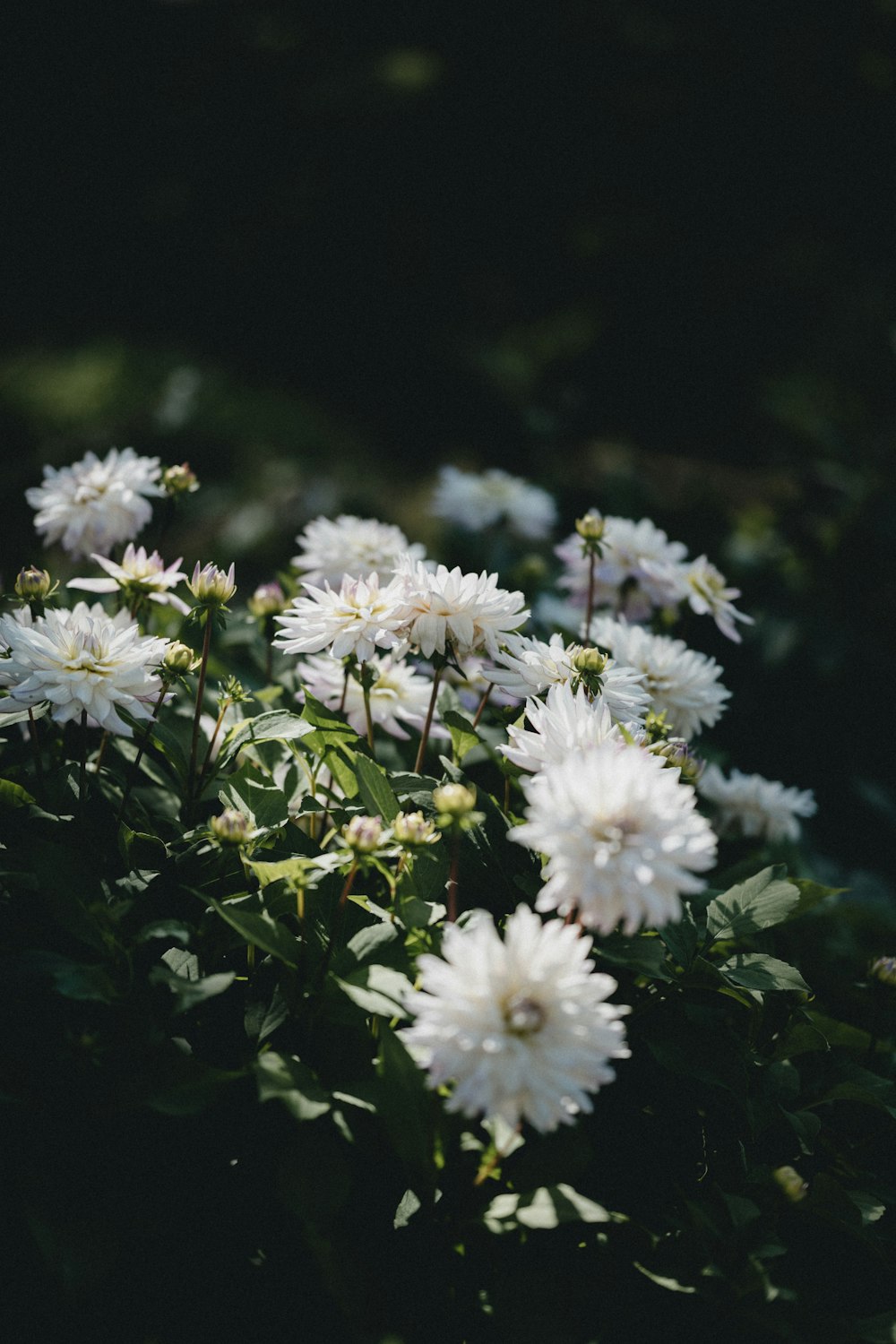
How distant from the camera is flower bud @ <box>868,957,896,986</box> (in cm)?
128

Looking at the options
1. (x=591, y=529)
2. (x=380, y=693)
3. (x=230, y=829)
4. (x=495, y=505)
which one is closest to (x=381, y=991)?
(x=230, y=829)

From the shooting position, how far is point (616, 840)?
873mm

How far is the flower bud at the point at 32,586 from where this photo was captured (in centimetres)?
130

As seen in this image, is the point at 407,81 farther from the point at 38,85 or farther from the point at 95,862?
the point at 95,862

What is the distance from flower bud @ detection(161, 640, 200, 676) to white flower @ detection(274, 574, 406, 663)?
0.12 metres

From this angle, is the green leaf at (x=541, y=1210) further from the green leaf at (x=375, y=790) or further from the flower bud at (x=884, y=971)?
the flower bud at (x=884, y=971)

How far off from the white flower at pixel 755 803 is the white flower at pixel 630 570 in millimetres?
325

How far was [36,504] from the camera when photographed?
1599 mm

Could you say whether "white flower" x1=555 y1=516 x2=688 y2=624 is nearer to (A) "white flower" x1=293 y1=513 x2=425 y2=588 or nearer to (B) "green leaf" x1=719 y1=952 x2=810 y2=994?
(A) "white flower" x1=293 y1=513 x2=425 y2=588

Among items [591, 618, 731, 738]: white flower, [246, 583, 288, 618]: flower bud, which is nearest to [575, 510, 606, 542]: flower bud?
[591, 618, 731, 738]: white flower

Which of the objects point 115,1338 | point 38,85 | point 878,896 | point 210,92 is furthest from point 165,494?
point 38,85

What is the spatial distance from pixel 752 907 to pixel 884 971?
0.24 m

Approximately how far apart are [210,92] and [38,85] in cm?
130

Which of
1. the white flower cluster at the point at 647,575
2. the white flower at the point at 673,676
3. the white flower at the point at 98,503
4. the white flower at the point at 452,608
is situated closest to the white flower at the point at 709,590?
the white flower cluster at the point at 647,575
